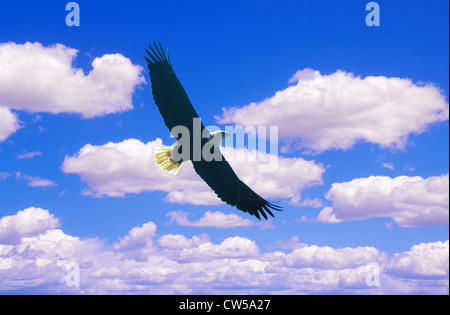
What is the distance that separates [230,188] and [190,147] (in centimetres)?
170

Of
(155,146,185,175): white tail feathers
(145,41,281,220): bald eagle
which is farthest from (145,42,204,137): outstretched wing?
(155,146,185,175): white tail feathers

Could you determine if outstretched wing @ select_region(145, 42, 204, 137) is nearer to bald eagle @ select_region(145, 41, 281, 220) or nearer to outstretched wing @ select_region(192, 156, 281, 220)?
bald eagle @ select_region(145, 41, 281, 220)

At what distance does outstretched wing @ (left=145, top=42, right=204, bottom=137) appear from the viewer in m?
10.1
